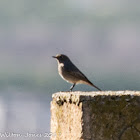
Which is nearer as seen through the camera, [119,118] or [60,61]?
[119,118]

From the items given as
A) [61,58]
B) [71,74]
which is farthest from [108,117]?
[61,58]


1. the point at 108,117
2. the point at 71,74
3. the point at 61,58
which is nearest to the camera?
the point at 108,117

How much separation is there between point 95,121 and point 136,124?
45cm

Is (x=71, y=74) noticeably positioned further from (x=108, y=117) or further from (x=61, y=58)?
(x=108, y=117)

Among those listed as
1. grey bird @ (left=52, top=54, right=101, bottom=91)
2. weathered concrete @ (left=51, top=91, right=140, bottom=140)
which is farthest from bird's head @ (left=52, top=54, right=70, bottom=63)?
weathered concrete @ (left=51, top=91, right=140, bottom=140)

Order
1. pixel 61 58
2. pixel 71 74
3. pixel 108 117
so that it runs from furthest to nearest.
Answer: pixel 61 58
pixel 71 74
pixel 108 117

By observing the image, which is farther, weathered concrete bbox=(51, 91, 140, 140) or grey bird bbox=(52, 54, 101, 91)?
grey bird bbox=(52, 54, 101, 91)

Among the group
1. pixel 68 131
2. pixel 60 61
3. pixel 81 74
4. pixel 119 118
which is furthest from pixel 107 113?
pixel 60 61

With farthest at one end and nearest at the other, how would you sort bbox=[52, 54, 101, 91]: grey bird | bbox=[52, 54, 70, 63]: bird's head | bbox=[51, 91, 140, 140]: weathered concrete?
bbox=[52, 54, 70, 63]: bird's head < bbox=[52, 54, 101, 91]: grey bird < bbox=[51, 91, 140, 140]: weathered concrete

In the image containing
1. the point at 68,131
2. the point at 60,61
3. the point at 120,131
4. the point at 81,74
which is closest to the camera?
the point at 120,131

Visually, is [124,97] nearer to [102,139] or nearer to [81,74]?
[102,139]

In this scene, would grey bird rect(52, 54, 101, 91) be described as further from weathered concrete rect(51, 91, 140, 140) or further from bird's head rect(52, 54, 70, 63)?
weathered concrete rect(51, 91, 140, 140)

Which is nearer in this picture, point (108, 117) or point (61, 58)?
point (108, 117)

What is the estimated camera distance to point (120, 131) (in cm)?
511
